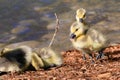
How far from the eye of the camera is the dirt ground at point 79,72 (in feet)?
18.1

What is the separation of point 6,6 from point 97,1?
2346 mm

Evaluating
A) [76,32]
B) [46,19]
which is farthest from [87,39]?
[46,19]

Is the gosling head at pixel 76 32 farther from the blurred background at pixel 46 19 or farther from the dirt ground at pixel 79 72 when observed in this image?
the blurred background at pixel 46 19

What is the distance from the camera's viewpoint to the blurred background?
1040cm

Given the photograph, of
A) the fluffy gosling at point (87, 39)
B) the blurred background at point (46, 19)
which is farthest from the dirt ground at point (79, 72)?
the blurred background at point (46, 19)

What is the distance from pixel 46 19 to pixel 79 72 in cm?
600

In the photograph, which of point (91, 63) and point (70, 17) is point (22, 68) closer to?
point (91, 63)

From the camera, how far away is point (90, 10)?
40.5ft

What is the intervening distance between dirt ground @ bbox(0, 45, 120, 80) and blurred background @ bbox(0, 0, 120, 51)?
10.0 feet

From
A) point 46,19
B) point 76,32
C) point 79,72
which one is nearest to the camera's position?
point 79,72

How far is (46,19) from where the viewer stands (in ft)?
38.5

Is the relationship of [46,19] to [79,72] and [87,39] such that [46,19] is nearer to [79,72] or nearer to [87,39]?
[87,39]

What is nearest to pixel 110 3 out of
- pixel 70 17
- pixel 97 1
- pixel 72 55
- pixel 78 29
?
pixel 97 1

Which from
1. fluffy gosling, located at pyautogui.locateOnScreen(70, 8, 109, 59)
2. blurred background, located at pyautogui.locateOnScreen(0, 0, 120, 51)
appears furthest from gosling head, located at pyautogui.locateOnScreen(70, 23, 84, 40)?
blurred background, located at pyautogui.locateOnScreen(0, 0, 120, 51)
